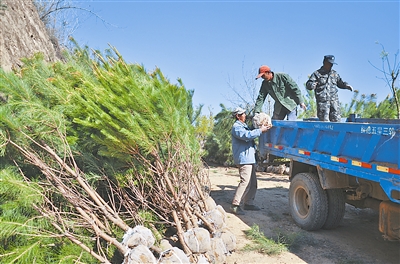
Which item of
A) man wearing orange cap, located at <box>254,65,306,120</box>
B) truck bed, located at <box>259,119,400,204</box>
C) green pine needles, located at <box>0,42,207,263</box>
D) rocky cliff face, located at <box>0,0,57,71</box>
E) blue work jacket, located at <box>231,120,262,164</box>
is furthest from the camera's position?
rocky cliff face, located at <box>0,0,57,71</box>

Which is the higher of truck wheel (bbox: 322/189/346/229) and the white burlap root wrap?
truck wheel (bbox: 322/189/346/229)

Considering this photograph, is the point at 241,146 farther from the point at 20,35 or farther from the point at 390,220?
the point at 20,35

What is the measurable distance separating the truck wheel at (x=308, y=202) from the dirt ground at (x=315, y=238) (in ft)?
0.47

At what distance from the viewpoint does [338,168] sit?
414 centimetres

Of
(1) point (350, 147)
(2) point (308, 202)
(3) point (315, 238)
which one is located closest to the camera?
(1) point (350, 147)

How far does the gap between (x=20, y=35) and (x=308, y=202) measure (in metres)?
7.29

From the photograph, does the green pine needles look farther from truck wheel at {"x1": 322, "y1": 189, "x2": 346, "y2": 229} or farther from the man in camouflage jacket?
the man in camouflage jacket

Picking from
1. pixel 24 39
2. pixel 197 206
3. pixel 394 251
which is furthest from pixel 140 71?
pixel 24 39

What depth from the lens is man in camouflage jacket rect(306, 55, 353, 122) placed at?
6203mm

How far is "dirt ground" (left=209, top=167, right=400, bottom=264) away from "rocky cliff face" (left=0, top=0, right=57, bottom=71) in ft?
17.2

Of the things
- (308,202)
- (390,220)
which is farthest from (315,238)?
(390,220)

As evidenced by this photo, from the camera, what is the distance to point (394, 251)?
4355 mm

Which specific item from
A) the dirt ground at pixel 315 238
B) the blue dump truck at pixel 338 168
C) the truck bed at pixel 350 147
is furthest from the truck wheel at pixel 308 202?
the truck bed at pixel 350 147

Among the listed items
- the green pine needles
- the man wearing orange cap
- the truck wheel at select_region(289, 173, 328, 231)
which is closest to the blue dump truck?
the truck wheel at select_region(289, 173, 328, 231)
